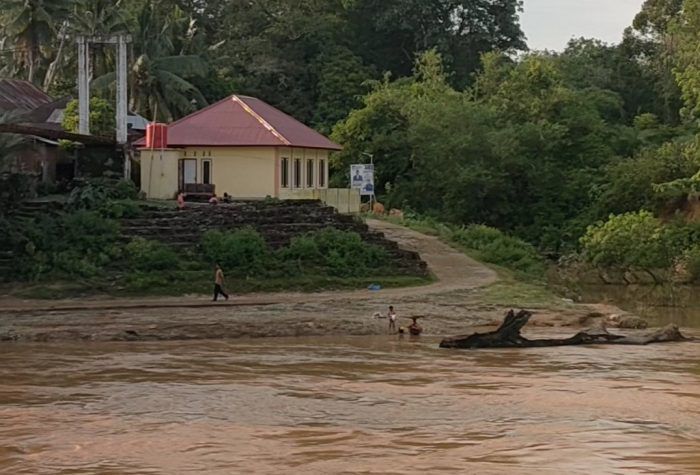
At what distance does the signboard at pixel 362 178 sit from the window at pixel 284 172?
6261mm

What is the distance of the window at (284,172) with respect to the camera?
40156mm

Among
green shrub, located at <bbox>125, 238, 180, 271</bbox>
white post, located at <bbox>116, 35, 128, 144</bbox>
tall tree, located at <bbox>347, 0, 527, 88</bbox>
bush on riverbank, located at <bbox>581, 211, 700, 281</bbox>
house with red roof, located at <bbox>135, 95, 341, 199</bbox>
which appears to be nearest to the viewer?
green shrub, located at <bbox>125, 238, 180, 271</bbox>

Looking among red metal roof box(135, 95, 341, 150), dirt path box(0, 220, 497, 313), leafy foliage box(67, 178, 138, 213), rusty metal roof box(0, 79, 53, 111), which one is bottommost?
dirt path box(0, 220, 497, 313)

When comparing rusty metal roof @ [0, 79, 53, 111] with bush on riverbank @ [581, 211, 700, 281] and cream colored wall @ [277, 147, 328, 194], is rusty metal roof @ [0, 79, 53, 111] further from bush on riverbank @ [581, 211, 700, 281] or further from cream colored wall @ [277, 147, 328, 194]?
bush on riverbank @ [581, 211, 700, 281]

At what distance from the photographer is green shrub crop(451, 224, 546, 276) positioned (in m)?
38.9

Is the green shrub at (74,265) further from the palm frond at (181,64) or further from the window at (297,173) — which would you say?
the palm frond at (181,64)

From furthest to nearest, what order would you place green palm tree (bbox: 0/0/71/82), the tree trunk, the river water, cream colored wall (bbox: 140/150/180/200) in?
the tree trunk < green palm tree (bbox: 0/0/71/82) < cream colored wall (bbox: 140/150/180/200) < the river water

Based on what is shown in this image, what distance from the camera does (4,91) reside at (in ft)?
168

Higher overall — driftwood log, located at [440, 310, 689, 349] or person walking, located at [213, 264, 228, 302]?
person walking, located at [213, 264, 228, 302]

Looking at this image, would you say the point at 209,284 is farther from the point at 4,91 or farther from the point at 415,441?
the point at 4,91

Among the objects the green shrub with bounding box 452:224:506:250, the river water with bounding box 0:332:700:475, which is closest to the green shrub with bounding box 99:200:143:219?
the river water with bounding box 0:332:700:475

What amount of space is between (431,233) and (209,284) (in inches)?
495

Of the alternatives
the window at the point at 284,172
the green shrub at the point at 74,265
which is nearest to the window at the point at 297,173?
the window at the point at 284,172

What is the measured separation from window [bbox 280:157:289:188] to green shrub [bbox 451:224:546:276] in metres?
6.67
